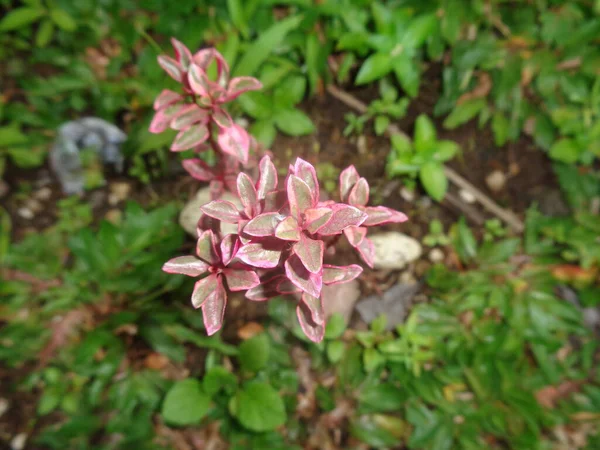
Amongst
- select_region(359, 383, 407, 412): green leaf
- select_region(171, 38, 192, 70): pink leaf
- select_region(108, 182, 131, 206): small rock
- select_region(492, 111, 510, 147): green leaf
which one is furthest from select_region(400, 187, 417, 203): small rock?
select_region(108, 182, 131, 206): small rock

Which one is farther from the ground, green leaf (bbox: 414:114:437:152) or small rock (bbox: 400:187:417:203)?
green leaf (bbox: 414:114:437:152)

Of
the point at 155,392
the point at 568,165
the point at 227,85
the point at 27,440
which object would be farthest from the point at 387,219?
the point at 27,440

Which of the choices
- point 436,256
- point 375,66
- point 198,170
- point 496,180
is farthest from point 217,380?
point 496,180

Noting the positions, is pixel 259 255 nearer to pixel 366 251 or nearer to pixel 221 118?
pixel 366 251

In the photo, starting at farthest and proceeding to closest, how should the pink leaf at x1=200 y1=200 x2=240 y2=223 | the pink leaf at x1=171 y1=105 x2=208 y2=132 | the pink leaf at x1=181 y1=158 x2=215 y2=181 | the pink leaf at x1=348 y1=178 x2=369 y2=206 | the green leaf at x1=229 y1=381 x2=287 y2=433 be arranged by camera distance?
1. the green leaf at x1=229 y1=381 x2=287 y2=433
2. the pink leaf at x1=181 y1=158 x2=215 y2=181
3. the pink leaf at x1=171 y1=105 x2=208 y2=132
4. the pink leaf at x1=348 y1=178 x2=369 y2=206
5. the pink leaf at x1=200 y1=200 x2=240 y2=223

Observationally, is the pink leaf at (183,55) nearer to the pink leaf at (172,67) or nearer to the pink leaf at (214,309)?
the pink leaf at (172,67)

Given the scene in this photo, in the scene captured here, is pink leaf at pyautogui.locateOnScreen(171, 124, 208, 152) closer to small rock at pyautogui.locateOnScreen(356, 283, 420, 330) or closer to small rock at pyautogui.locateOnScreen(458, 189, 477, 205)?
small rock at pyautogui.locateOnScreen(356, 283, 420, 330)
